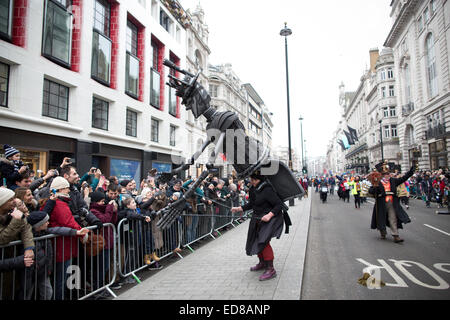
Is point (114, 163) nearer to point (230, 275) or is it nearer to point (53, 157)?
point (53, 157)

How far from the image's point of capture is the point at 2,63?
9.75 m

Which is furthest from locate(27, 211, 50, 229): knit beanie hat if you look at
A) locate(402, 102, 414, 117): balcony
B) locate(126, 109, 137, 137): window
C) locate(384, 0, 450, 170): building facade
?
locate(402, 102, 414, 117): balcony

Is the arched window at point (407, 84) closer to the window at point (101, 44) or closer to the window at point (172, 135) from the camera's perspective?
the window at point (172, 135)

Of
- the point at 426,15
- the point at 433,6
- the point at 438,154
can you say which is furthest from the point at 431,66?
the point at 438,154

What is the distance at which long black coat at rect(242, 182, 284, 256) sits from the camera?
4145 mm

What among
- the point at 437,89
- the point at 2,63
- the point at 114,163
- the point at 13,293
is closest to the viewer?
the point at 13,293

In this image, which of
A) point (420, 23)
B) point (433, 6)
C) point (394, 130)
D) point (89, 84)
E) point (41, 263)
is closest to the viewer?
point (41, 263)

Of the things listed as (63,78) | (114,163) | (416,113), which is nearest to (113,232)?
(63,78)

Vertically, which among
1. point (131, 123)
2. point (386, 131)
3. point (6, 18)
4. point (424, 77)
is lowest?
point (131, 123)

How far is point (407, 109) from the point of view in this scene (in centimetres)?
3338

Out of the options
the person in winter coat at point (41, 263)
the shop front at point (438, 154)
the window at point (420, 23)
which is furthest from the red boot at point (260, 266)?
the window at point (420, 23)

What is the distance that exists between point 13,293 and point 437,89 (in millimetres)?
33547

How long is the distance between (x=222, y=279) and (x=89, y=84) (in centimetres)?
1289

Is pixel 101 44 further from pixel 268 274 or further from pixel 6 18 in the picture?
pixel 268 274
